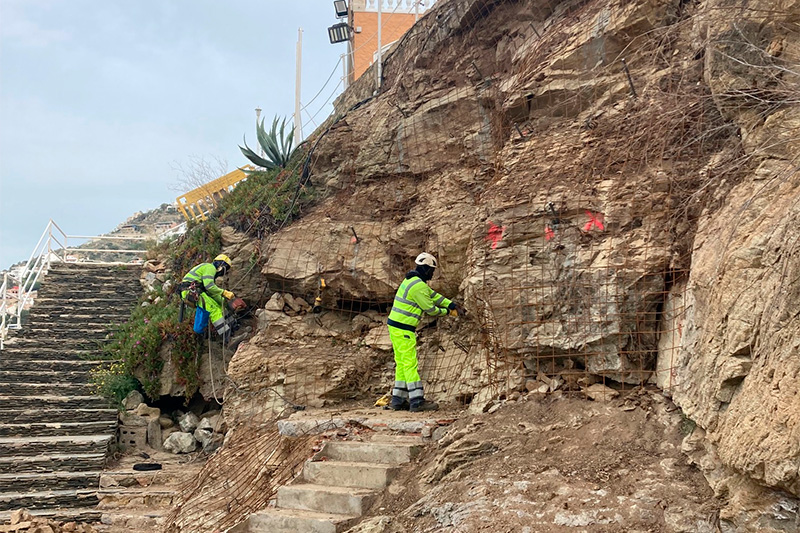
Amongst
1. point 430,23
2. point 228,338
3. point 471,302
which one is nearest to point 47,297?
point 228,338

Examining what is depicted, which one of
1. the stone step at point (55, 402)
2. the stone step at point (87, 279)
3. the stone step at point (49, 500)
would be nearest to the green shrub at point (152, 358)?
the stone step at point (55, 402)

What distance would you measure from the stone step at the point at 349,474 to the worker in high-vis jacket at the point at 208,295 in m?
4.37

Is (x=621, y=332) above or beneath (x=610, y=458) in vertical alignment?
above

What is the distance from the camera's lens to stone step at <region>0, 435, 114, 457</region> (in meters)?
10.1

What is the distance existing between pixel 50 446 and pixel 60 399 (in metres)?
1.19

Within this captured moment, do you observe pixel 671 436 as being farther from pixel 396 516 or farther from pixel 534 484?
pixel 396 516

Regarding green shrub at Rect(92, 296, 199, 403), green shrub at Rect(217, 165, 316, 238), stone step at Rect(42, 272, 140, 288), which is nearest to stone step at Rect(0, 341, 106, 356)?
green shrub at Rect(92, 296, 199, 403)

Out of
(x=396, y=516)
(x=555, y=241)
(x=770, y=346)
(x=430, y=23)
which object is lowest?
(x=396, y=516)

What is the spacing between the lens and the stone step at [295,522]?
211 inches

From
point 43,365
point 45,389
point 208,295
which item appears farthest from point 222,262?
point 43,365

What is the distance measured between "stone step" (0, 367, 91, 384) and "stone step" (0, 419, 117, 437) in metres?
1.20

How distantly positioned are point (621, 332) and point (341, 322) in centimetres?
469

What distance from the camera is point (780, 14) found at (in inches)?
201

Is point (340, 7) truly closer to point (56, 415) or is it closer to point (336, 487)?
point (56, 415)
